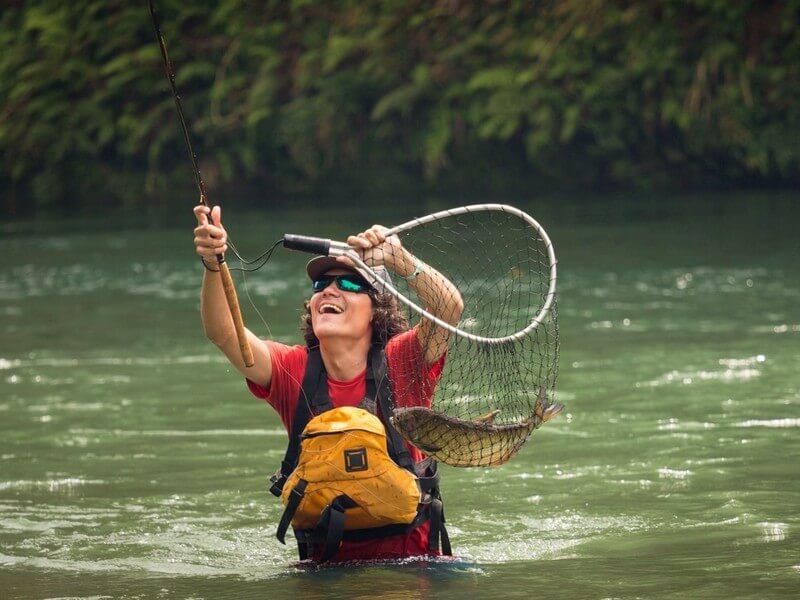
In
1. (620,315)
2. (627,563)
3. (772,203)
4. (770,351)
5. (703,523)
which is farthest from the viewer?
(772,203)

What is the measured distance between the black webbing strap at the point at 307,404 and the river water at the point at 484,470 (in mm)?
506

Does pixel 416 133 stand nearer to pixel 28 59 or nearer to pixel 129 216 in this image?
pixel 129 216

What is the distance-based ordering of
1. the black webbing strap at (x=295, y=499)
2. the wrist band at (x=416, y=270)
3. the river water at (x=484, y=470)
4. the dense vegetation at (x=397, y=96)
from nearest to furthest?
the black webbing strap at (x=295, y=499), the wrist band at (x=416, y=270), the river water at (x=484, y=470), the dense vegetation at (x=397, y=96)

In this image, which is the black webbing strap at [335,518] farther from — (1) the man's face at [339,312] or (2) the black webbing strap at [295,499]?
(1) the man's face at [339,312]

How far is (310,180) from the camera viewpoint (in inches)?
1226

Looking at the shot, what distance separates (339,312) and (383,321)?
216 mm

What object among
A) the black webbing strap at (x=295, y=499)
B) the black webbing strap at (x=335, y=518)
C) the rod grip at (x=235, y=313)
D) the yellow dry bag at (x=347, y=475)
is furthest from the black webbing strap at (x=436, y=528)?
the rod grip at (x=235, y=313)

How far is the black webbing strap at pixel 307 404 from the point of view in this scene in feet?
20.5

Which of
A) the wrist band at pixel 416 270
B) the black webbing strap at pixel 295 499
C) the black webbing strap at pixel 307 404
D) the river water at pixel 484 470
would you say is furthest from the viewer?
the river water at pixel 484 470

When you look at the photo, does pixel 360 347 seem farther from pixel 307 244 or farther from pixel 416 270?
pixel 307 244

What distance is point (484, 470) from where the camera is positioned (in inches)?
376

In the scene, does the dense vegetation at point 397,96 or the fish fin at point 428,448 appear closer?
the fish fin at point 428,448

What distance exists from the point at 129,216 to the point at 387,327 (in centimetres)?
2316

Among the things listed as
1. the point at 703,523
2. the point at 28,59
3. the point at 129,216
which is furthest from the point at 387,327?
the point at 28,59
